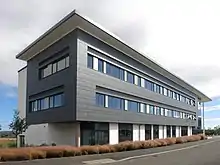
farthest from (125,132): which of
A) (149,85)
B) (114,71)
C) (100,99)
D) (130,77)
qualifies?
(149,85)

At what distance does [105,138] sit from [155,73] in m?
20.7

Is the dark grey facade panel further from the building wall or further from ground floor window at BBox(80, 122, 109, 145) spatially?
ground floor window at BBox(80, 122, 109, 145)

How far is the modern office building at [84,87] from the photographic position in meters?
32.7

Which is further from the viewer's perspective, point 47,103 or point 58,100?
point 47,103

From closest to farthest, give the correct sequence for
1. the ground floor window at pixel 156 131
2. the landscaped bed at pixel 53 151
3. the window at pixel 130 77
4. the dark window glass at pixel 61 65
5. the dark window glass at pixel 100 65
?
the landscaped bed at pixel 53 151 < the dark window glass at pixel 61 65 < the dark window glass at pixel 100 65 < the window at pixel 130 77 < the ground floor window at pixel 156 131

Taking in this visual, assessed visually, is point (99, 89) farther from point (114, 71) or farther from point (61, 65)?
point (61, 65)

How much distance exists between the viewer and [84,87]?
108 feet

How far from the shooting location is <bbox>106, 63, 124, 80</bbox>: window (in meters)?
37.9

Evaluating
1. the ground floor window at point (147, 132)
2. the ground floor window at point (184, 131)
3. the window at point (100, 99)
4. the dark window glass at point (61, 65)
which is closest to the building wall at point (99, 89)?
the window at point (100, 99)

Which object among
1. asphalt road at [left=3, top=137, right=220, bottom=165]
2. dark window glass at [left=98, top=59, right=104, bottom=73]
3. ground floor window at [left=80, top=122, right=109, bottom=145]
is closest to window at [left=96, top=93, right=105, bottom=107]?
ground floor window at [left=80, top=122, right=109, bottom=145]

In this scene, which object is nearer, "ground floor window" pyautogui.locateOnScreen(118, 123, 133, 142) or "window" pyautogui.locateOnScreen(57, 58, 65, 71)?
"window" pyautogui.locateOnScreen(57, 58, 65, 71)

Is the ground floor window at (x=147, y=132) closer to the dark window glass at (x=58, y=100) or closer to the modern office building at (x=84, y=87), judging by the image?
the modern office building at (x=84, y=87)

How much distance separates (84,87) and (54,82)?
5059 mm

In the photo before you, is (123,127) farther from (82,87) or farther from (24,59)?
(24,59)
